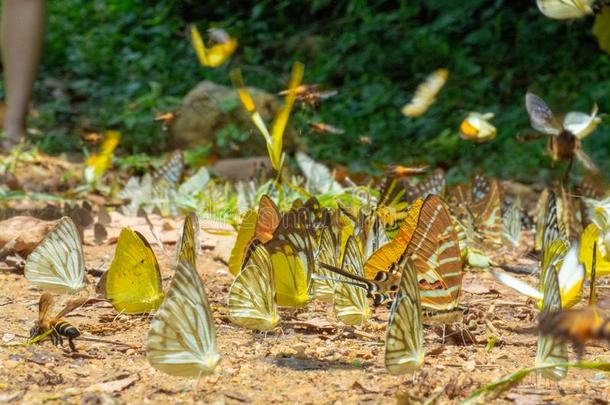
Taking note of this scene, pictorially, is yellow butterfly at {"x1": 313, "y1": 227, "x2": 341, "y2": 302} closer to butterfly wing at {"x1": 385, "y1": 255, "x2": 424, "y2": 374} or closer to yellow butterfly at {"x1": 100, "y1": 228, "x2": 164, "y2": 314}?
yellow butterfly at {"x1": 100, "y1": 228, "x2": 164, "y2": 314}

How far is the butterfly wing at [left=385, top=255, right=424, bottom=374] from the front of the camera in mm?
1539

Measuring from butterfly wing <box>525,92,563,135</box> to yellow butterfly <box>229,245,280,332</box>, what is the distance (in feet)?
3.12

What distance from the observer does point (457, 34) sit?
Result: 30.6 feet

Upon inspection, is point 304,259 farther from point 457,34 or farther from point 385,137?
point 457,34

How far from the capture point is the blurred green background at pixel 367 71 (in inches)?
298

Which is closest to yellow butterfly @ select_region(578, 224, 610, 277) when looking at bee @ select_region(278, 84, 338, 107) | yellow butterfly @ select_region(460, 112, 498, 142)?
yellow butterfly @ select_region(460, 112, 498, 142)

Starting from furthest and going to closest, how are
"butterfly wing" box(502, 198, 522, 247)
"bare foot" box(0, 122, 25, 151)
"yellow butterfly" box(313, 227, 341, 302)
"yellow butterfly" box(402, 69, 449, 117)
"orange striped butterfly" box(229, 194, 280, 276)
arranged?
"bare foot" box(0, 122, 25, 151) < "yellow butterfly" box(402, 69, 449, 117) < "butterfly wing" box(502, 198, 522, 247) < "orange striped butterfly" box(229, 194, 280, 276) < "yellow butterfly" box(313, 227, 341, 302)

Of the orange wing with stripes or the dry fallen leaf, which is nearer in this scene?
the dry fallen leaf

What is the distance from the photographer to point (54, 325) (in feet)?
6.51

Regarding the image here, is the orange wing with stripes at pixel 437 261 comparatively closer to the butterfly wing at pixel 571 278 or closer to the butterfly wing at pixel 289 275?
the butterfly wing at pixel 571 278

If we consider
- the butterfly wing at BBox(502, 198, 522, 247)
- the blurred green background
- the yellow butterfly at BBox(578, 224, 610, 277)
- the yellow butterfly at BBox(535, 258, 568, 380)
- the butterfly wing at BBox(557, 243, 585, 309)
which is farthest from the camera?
the blurred green background

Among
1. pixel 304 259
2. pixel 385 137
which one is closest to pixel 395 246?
pixel 304 259

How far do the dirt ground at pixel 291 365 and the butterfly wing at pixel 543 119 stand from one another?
1.60 feet

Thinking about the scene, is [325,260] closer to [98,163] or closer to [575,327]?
[575,327]
